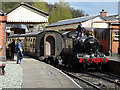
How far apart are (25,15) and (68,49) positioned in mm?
4357

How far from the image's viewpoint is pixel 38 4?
54.2m

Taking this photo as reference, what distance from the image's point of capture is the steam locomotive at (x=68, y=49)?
58.1ft

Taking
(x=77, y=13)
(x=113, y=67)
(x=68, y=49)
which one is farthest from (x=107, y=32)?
(x=77, y=13)

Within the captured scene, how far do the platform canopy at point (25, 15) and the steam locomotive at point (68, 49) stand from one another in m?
2.34

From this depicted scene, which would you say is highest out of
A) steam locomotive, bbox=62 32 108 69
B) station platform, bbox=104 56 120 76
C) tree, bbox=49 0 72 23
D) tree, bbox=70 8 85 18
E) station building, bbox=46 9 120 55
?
tree, bbox=70 8 85 18

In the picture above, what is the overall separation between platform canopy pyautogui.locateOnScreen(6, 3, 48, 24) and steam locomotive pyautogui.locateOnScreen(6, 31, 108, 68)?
2.34 meters

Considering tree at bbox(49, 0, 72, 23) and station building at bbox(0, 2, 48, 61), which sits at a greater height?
tree at bbox(49, 0, 72, 23)

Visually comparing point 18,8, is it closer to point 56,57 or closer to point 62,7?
point 56,57

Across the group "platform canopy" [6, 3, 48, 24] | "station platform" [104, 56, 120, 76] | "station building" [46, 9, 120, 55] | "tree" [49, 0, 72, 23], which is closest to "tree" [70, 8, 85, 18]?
"tree" [49, 0, 72, 23]

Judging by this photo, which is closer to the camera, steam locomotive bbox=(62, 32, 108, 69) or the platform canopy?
steam locomotive bbox=(62, 32, 108, 69)

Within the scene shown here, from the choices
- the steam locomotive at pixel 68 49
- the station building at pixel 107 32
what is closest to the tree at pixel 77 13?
the station building at pixel 107 32

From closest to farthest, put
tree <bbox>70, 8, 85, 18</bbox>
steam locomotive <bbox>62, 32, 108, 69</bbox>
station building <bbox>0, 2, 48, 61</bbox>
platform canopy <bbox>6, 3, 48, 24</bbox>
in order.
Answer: station building <bbox>0, 2, 48, 61</bbox> < steam locomotive <bbox>62, 32, 108, 69</bbox> < platform canopy <bbox>6, 3, 48, 24</bbox> < tree <bbox>70, 8, 85, 18</bbox>

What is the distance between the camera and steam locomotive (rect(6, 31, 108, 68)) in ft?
58.1

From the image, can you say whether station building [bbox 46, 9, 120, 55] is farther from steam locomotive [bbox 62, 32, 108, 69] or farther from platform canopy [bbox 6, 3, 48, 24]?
platform canopy [bbox 6, 3, 48, 24]
